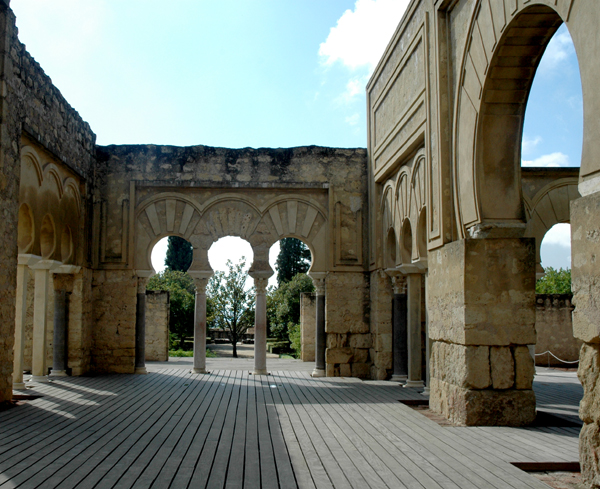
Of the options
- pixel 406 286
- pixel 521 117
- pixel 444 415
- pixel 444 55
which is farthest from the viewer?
pixel 406 286

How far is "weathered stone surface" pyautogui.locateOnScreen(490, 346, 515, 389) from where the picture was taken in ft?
19.2

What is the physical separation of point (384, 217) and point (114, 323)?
5.49 meters

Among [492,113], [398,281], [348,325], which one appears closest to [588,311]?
[492,113]

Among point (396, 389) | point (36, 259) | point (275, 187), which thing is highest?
point (275, 187)

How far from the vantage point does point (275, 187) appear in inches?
451

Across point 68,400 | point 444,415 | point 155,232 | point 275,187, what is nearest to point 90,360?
point 155,232

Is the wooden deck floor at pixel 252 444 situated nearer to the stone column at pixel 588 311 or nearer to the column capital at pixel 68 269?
the stone column at pixel 588 311

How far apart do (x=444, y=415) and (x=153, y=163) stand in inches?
299

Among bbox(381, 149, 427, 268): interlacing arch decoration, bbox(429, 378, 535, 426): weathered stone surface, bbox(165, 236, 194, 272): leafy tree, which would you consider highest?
bbox(165, 236, 194, 272): leafy tree

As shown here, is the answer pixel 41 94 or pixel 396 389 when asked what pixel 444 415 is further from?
pixel 41 94

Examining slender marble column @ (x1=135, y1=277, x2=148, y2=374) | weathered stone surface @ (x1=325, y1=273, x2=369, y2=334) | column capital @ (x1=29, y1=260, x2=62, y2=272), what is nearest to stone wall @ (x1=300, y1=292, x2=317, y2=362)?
weathered stone surface @ (x1=325, y1=273, x2=369, y2=334)

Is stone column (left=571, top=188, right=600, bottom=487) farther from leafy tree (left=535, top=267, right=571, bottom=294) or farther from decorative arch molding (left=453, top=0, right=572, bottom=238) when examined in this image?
leafy tree (left=535, top=267, right=571, bottom=294)

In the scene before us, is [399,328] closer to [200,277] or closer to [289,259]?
[200,277]

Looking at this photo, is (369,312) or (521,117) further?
(369,312)
